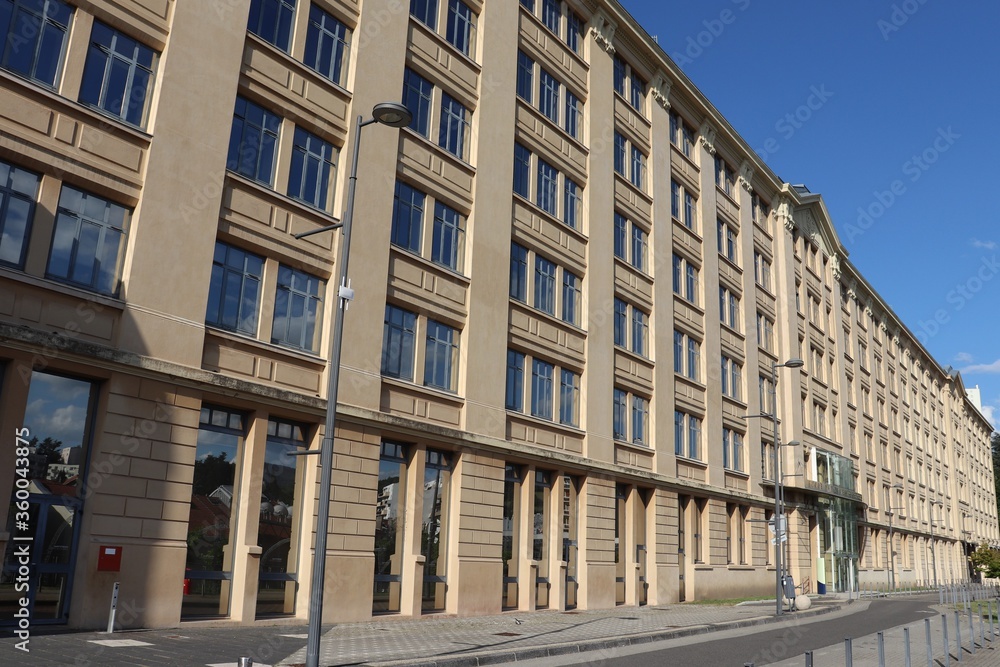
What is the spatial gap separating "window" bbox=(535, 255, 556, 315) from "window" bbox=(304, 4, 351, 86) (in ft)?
29.8

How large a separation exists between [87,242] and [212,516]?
5.64m

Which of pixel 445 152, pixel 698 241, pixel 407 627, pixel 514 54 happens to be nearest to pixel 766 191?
pixel 698 241

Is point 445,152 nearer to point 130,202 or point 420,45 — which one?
point 420,45

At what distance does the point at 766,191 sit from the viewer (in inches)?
1928

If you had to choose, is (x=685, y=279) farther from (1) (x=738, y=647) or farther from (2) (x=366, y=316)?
(1) (x=738, y=647)

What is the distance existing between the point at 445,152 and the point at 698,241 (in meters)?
18.7

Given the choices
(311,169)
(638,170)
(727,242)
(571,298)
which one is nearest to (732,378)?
(727,242)

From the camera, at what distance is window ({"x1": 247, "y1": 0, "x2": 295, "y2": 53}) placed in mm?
19000

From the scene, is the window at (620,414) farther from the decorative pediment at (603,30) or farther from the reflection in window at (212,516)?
the reflection in window at (212,516)

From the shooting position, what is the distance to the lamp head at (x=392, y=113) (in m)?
12.2

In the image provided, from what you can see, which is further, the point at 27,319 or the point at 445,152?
the point at 445,152

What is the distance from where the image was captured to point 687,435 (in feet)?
118

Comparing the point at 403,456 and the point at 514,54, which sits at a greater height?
the point at 514,54

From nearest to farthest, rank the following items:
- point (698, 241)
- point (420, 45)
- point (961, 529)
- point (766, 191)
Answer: point (420, 45), point (698, 241), point (766, 191), point (961, 529)
